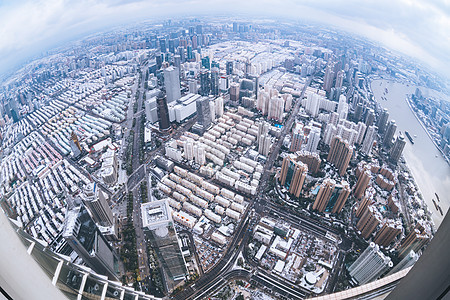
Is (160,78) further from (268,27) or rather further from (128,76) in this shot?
(268,27)

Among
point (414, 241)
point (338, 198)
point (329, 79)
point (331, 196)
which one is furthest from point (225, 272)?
point (329, 79)

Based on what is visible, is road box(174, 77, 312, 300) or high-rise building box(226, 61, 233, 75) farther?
high-rise building box(226, 61, 233, 75)

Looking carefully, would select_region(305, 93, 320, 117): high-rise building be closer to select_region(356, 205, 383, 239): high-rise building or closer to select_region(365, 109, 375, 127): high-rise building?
select_region(365, 109, 375, 127): high-rise building

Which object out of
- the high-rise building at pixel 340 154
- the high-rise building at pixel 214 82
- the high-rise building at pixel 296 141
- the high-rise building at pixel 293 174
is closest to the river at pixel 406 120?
the high-rise building at pixel 340 154

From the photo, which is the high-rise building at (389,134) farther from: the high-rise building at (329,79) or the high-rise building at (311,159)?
the high-rise building at (329,79)

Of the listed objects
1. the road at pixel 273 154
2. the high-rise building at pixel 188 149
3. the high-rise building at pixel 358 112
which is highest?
the high-rise building at pixel 358 112

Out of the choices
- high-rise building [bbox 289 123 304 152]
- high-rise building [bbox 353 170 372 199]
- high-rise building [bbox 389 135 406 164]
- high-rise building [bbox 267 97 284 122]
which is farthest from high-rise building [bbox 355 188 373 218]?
high-rise building [bbox 267 97 284 122]

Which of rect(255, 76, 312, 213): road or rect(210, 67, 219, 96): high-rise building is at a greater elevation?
rect(210, 67, 219, 96): high-rise building
